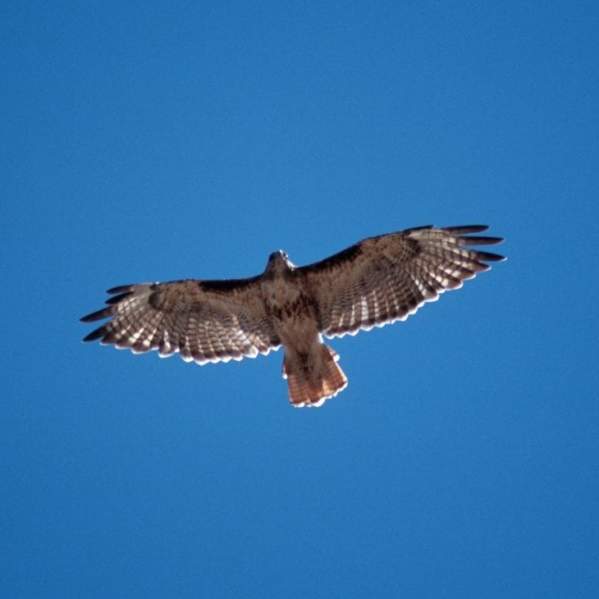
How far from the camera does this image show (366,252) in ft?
45.4

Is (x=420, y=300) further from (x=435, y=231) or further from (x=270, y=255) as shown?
(x=270, y=255)

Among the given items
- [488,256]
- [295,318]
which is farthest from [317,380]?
[488,256]

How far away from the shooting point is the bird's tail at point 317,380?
1373cm

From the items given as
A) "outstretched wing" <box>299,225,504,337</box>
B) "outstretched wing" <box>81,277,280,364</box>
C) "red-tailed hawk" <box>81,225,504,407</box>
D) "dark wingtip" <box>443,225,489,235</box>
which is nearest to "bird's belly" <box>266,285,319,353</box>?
"red-tailed hawk" <box>81,225,504,407</box>

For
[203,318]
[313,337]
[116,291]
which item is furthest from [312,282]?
[116,291]

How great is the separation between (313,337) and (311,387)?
620mm

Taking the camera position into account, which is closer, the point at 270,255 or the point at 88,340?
the point at 270,255

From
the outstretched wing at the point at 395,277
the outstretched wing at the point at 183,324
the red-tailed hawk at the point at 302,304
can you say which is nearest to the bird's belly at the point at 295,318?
the red-tailed hawk at the point at 302,304

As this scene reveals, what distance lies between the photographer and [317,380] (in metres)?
13.8

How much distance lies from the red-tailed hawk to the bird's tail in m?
0.01

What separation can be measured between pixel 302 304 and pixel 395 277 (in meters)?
1.24

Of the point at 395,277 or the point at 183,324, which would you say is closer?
the point at 395,277

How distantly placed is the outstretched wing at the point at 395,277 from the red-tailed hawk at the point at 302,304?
0.01m

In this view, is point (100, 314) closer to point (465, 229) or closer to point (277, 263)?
point (277, 263)
